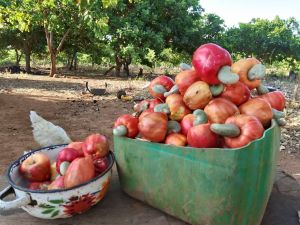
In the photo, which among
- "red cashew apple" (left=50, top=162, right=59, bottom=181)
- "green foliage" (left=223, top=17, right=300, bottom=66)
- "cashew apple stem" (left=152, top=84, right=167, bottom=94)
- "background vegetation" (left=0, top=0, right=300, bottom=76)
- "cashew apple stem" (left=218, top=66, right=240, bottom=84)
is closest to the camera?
"cashew apple stem" (left=218, top=66, right=240, bottom=84)

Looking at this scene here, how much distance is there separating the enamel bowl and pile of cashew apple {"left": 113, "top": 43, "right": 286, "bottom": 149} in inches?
9.9

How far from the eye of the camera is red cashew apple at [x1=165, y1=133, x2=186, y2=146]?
4.73 feet

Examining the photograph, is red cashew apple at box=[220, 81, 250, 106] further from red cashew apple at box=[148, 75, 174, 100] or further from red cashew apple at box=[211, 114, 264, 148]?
red cashew apple at box=[148, 75, 174, 100]

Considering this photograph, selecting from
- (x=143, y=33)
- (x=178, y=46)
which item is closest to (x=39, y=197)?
(x=143, y=33)

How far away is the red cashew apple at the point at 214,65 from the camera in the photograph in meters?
1.45

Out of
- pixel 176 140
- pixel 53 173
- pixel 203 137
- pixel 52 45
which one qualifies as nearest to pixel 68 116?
pixel 53 173

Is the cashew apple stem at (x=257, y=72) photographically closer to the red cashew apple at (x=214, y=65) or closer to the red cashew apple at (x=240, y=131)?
the red cashew apple at (x=214, y=65)

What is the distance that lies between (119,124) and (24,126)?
20.6ft

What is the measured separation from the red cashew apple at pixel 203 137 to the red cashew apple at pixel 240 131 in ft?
0.09

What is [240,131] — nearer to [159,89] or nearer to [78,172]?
[159,89]

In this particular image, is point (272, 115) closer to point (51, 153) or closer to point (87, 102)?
point (51, 153)

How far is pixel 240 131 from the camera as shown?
133cm

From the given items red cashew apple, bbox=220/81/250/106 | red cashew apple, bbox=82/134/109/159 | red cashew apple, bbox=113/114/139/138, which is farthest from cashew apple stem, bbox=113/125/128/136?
red cashew apple, bbox=220/81/250/106

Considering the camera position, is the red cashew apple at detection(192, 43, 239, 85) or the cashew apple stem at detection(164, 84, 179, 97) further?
the cashew apple stem at detection(164, 84, 179, 97)
